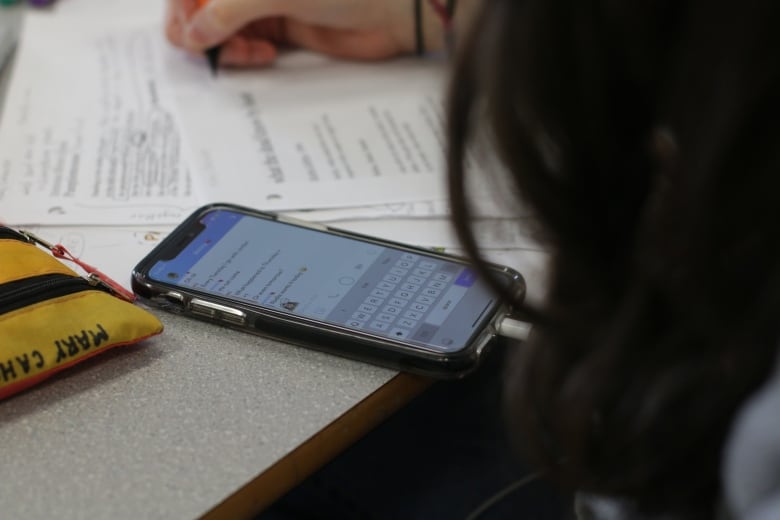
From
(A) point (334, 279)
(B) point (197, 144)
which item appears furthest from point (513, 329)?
(B) point (197, 144)

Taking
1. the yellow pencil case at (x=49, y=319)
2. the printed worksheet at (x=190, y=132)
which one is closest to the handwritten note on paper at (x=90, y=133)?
the printed worksheet at (x=190, y=132)

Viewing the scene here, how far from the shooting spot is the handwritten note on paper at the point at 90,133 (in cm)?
66

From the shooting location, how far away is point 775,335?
12.8 inches

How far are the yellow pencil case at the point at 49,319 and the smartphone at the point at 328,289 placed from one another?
0.13ft

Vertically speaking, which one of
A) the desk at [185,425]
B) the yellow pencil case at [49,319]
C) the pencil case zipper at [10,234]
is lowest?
the desk at [185,425]

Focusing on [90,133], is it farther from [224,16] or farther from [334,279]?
[334,279]

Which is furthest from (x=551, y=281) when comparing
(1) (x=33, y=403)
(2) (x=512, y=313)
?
(1) (x=33, y=403)

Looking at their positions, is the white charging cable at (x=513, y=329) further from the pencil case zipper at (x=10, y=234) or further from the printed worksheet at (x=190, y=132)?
the pencil case zipper at (x=10, y=234)

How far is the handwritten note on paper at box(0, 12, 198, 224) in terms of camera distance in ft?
2.18

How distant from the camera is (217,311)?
21.1 inches

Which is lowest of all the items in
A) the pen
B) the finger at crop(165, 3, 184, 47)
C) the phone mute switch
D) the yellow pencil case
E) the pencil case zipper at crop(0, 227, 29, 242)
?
the phone mute switch

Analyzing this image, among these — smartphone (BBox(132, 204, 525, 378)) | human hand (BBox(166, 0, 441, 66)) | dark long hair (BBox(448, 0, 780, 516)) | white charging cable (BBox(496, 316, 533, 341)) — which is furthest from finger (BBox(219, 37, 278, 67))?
dark long hair (BBox(448, 0, 780, 516))

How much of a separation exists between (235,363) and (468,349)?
127 mm

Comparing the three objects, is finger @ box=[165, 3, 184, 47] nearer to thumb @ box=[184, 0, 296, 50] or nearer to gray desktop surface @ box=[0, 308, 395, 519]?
thumb @ box=[184, 0, 296, 50]
